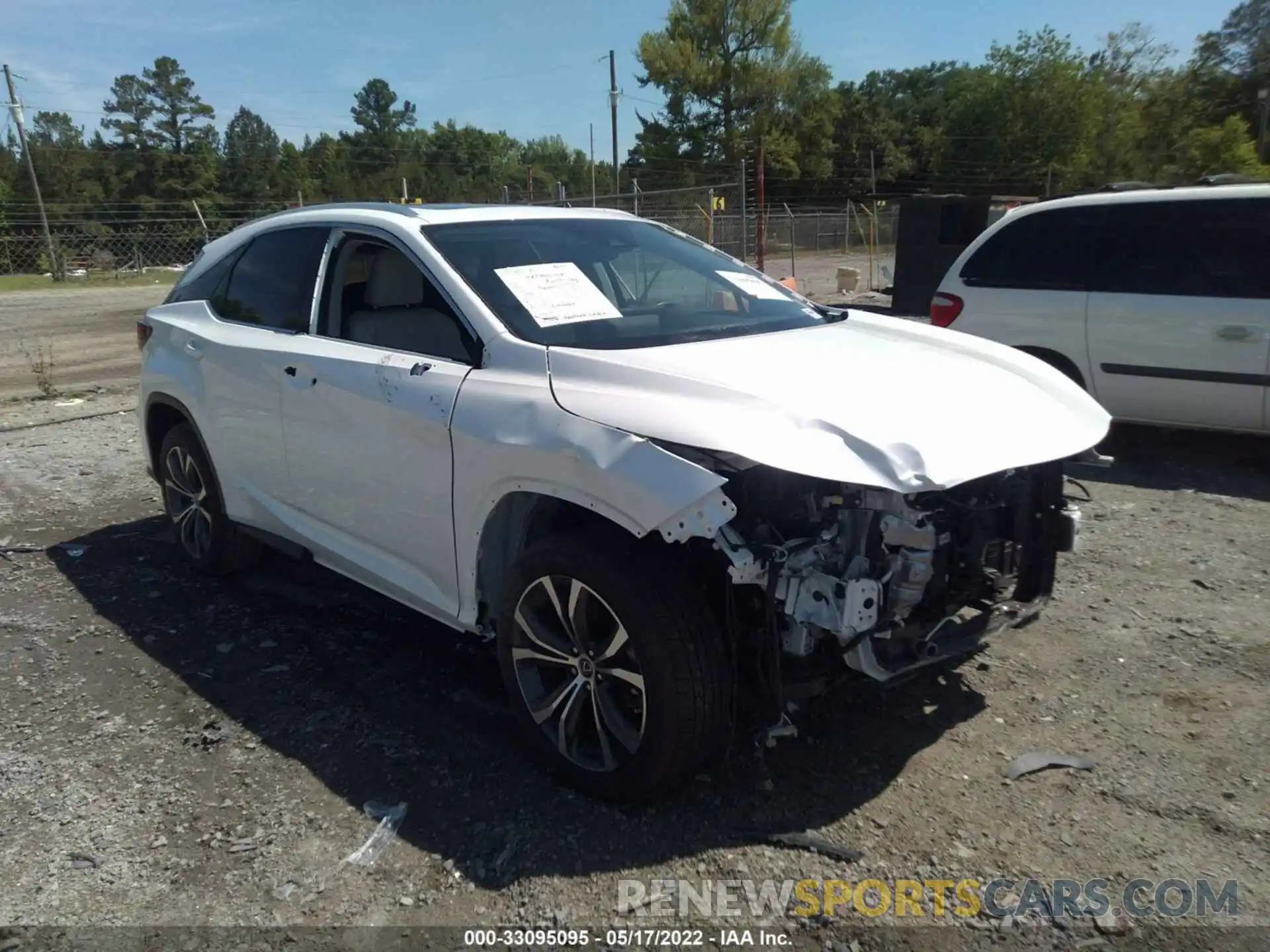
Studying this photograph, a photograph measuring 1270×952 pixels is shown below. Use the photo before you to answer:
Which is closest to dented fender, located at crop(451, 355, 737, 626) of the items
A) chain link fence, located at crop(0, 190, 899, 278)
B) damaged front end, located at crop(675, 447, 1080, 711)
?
damaged front end, located at crop(675, 447, 1080, 711)

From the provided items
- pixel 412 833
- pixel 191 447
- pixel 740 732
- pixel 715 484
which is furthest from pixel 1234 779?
pixel 191 447

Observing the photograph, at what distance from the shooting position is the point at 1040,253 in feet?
23.5

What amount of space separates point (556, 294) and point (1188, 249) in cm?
505

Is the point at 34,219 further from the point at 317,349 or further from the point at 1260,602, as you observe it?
the point at 1260,602

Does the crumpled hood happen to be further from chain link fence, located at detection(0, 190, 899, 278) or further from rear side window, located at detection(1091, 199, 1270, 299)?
chain link fence, located at detection(0, 190, 899, 278)

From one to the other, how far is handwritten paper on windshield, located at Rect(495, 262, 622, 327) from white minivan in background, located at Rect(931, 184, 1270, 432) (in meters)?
4.55

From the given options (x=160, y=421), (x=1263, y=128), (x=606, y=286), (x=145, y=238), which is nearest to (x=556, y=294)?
(x=606, y=286)

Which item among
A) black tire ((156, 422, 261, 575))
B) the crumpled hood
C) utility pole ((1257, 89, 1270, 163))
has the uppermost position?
utility pole ((1257, 89, 1270, 163))

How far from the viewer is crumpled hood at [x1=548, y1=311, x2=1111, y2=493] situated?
2.61 m

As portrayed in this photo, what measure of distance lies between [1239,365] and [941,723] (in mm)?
4195

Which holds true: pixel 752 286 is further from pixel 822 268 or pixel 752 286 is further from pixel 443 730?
pixel 822 268

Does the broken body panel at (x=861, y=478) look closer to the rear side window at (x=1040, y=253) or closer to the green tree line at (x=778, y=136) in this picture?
the rear side window at (x=1040, y=253)

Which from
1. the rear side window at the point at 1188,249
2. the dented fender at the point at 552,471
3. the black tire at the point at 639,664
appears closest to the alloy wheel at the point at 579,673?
the black tire at the point at 639,664

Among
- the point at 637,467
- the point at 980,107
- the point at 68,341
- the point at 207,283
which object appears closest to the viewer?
the point at 637,467
